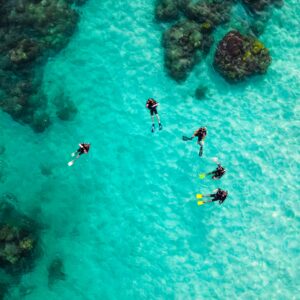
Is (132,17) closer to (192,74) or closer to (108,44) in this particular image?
(108,44)

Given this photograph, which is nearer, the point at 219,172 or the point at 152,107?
the point at 152,107

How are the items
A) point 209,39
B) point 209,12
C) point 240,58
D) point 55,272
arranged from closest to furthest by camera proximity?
point 55,272, point 240,58, point 209,39, point 209,12

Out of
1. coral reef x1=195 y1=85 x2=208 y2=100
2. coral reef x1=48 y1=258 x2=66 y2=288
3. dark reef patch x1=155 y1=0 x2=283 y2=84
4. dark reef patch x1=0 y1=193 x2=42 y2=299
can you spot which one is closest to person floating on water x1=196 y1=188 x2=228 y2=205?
coral reef x1=195 y1=85 x2=208 y2=100

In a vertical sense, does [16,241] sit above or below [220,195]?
below

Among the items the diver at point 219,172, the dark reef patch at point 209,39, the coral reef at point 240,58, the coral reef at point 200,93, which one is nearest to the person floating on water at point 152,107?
the coral reef at point 200,93

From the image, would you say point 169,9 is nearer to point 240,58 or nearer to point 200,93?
point 240,58

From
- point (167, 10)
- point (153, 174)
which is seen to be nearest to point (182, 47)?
point (167, 10)

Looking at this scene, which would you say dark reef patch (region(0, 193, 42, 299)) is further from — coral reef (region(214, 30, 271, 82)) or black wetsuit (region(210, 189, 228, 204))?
coral reef (region(214, 30, 271, 82))
